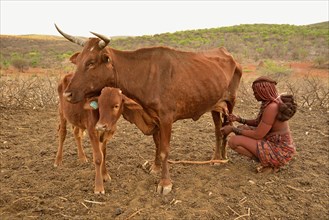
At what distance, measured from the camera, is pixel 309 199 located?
436 cm

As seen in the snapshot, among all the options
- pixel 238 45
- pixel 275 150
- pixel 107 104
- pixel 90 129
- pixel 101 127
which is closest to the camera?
pixel 101 127

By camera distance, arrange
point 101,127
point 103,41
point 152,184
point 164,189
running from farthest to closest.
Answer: point 152,184 < point 164,189 < point 101,127 < point 103,41

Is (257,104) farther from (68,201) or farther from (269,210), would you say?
(68,201)

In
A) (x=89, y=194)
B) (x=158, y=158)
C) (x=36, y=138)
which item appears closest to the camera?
(x=89, y=194)

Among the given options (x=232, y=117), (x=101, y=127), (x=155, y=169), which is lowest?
(x=155, y=169)

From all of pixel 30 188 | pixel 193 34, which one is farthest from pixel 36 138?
pixel 193 34

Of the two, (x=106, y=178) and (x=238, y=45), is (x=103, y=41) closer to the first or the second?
(x=106, y=178)

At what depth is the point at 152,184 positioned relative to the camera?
4.62 metres

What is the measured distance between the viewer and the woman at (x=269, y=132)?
15.4 ft

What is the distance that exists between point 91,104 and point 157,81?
0.84 metres

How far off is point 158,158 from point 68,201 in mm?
1477

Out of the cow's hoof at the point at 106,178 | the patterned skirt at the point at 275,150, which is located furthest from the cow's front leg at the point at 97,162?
the patterned skirt at the point at 275,150

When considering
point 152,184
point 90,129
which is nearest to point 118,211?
point 152,184

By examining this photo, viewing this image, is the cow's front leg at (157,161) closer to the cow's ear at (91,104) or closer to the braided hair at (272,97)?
the cow's ear at (91,104)
